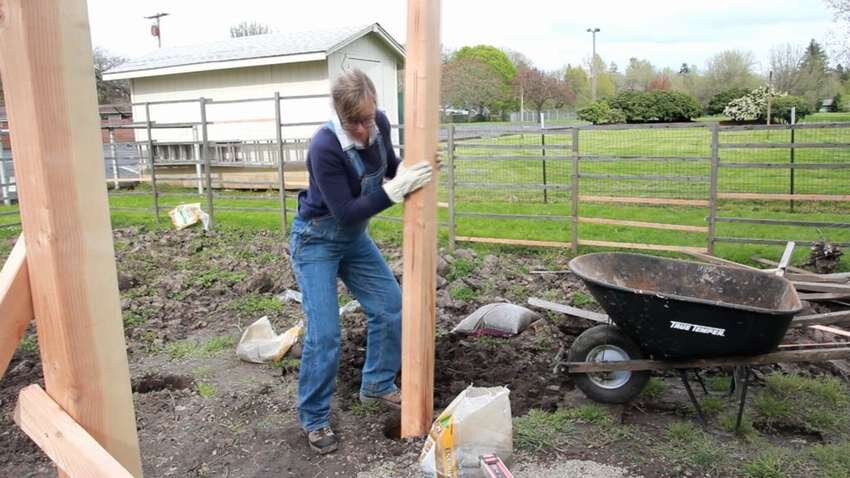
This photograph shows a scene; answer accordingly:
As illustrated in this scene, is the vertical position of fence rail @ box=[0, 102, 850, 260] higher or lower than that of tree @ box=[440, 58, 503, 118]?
lower

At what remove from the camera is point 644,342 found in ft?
12.5

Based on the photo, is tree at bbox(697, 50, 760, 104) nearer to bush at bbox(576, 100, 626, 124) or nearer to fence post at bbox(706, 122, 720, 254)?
bush at bbox(576, 100, 626, 124)

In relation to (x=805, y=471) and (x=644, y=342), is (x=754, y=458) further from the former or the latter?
(x=644, y=342)

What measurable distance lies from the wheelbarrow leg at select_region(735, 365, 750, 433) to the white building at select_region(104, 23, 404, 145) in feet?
38.5

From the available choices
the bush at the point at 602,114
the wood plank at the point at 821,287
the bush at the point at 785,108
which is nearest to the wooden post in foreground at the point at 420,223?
the wood plank at the point at 821,287

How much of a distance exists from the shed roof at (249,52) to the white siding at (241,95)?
347 millimetres

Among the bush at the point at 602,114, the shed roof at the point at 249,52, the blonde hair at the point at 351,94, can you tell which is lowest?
the blonde hair at the point at 351,94

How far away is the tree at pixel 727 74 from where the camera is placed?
37.0 metres

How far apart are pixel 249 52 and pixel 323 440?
46.7 feet

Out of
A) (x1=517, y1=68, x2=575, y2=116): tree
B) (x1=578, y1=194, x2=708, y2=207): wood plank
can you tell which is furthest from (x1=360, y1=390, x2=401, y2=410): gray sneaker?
(x1=517, y1=68, x2=575, y2=116): tree

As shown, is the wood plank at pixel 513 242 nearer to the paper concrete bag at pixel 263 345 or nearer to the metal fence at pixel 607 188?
the metal fence at pixel 607 188

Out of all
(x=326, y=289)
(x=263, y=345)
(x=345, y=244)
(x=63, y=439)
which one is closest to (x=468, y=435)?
(x=326, y=289)

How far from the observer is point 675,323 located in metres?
3.57

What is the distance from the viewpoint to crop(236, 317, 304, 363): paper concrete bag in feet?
16.4
